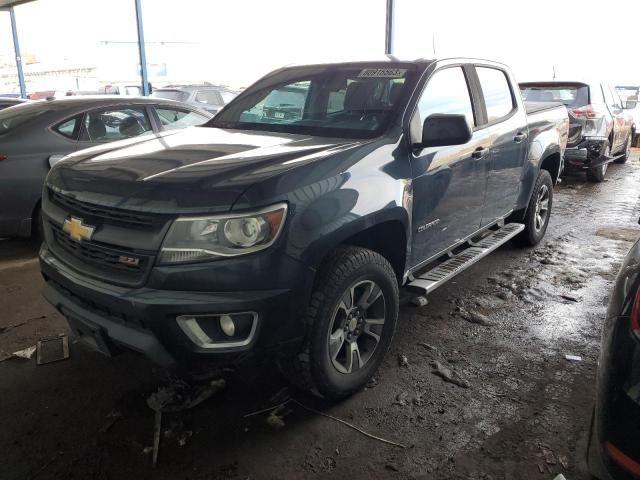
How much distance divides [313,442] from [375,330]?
26.9 inches

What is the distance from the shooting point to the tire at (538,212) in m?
4.86

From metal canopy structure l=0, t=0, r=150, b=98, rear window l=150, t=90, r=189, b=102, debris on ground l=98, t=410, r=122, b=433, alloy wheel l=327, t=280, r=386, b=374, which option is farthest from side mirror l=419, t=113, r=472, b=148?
metal canopy structure l=0, t=0, r=150, b=98

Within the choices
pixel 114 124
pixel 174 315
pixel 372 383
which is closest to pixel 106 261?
pixel 174 315

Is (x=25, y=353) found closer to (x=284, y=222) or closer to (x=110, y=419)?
(x=110, y=419)

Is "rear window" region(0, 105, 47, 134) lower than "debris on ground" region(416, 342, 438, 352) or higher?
higher

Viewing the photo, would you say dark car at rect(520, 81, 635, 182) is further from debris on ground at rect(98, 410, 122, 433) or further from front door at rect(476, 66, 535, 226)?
debris on ground at rect(98, 410, 122, 433)

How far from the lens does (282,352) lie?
226 centimetres

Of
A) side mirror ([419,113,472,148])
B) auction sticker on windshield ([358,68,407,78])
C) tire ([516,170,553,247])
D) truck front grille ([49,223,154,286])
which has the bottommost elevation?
tire ([516,170,553,247])

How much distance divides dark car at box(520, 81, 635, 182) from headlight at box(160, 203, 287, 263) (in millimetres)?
7388

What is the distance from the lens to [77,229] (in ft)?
7.72

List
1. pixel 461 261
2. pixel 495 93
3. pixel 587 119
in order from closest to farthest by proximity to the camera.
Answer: pixel 461 261
pixel 495 93
pixel 587 119

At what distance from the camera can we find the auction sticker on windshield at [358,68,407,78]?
313cm

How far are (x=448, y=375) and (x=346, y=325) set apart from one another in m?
0.76

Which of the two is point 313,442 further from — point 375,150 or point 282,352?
point 375,150
